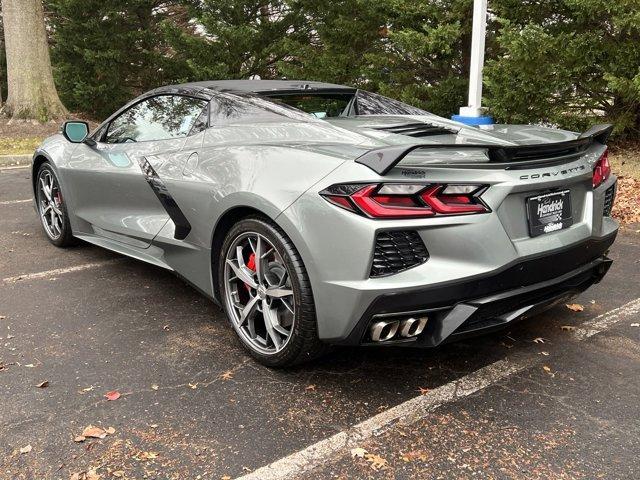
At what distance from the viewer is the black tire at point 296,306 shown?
2730mm

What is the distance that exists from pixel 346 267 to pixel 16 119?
511 inches

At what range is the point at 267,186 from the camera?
290 centimetres

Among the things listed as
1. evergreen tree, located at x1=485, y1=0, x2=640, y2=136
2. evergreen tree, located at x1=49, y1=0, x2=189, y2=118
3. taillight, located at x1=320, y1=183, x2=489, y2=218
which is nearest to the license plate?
taillight, located at x1=320, y1=183, x2=489, y2=218

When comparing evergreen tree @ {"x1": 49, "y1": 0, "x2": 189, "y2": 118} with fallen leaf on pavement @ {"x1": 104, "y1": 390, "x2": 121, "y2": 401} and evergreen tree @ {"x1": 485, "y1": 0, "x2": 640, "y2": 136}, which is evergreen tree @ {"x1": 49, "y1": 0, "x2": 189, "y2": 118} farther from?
fallen leaf on pavement @ {"x1": 104, "y1": 390, "x2": 121, "y2": 401}

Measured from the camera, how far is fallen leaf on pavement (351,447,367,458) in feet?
7.84

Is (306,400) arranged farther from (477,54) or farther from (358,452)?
(477,54)

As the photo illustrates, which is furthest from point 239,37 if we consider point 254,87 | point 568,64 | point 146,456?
point 146,456

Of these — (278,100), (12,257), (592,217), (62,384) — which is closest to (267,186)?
(278,100)

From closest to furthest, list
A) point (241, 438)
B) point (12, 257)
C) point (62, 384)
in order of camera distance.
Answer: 1. point (241, 438)
2. point (62, 384)
3. point (12, 257)

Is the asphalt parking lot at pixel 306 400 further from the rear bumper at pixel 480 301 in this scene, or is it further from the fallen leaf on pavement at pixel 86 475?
the rear bumper at pixel 480 301

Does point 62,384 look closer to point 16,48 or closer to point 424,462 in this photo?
point 424,462

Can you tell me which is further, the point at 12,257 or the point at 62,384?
the point at 12,257

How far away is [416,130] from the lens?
3318 mm

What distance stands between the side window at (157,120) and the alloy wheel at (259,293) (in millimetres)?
998
